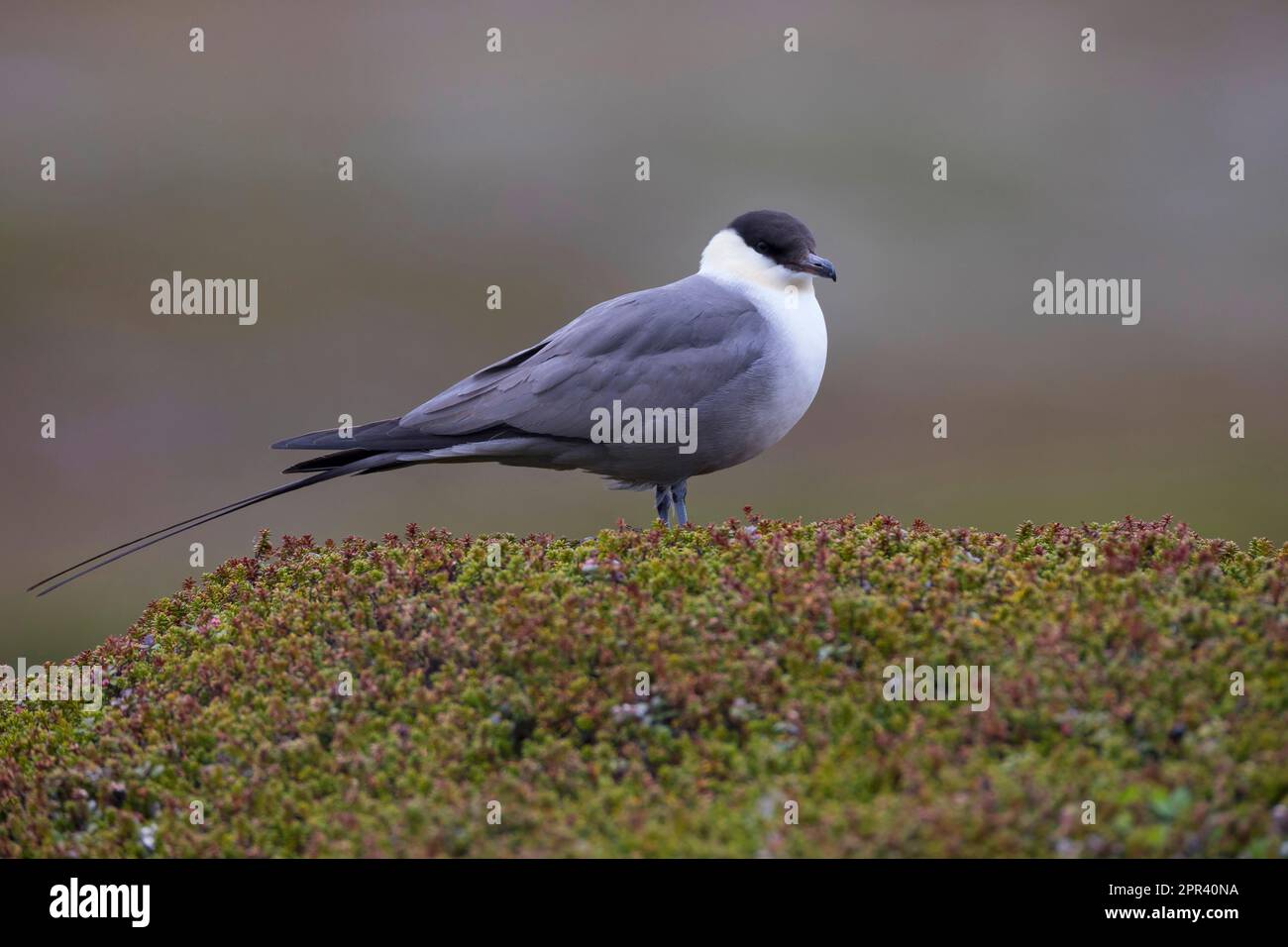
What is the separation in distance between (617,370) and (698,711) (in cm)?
329

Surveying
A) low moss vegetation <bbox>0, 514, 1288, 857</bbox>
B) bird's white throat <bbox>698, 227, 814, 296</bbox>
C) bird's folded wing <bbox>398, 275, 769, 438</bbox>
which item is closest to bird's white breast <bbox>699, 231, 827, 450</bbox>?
bird's white throat <bbox>698, 227, 814, 296</bbox>

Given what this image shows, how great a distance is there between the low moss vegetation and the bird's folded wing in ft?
3.72

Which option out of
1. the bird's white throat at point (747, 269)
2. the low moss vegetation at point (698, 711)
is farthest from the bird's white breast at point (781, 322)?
the low moss vegetation at point (698, 711)

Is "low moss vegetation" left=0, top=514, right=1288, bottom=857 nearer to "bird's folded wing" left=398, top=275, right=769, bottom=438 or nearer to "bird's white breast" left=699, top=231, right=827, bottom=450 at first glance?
"bird's folded wing" left=398, top=275, right=769, bottom=438

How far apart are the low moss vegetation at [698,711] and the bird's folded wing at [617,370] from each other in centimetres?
113

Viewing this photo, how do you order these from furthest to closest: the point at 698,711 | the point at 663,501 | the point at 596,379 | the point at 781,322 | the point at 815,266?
the point at 663,501 < the point at 815,266 < the point at 781,322 < the point at 596,379 < the point at 698,711

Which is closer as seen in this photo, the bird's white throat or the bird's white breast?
the bird's white breast

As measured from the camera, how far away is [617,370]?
850 centimetres

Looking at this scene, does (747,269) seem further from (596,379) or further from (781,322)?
(596,379)

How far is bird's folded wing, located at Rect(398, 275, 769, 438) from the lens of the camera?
8.42 metres

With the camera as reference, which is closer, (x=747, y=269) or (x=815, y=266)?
(x=815, y=266)

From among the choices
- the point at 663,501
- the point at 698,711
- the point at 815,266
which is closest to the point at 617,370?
the point at 663,501

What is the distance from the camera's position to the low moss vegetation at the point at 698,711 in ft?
16.2
